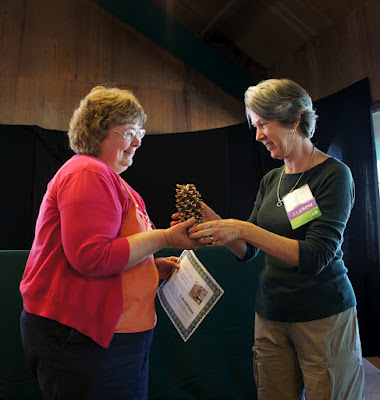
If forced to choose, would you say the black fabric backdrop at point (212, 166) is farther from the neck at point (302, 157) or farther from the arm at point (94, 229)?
the arm at point (94, 229)

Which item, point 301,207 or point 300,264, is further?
point 301,207

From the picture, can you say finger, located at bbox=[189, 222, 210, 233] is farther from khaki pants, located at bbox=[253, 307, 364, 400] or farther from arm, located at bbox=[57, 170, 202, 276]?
khaki pants, located at bbox=[253, 307, 364, 400]

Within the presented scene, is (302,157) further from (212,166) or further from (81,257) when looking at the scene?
(212,166)

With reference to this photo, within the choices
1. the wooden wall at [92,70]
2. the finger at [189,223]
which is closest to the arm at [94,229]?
the finger at [189,223]

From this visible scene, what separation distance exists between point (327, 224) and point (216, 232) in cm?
35

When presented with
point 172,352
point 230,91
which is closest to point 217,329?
point 172,352

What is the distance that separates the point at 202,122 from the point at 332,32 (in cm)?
186

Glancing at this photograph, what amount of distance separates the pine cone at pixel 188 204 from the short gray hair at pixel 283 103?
43 centimetres

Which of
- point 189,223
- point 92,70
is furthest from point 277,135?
point 92,70

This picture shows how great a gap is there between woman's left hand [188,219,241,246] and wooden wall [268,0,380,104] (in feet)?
8.31

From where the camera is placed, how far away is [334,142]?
10.2ft

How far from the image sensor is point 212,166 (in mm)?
4109

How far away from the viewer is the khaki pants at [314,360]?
41.7 inches

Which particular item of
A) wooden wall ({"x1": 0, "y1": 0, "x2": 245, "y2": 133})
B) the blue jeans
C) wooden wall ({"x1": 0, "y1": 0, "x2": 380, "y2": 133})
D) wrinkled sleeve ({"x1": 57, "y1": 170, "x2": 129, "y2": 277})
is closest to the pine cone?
wrinkled sleeve ({"x1": 57, "y1": 170, "x2": 129, "y2": 277})
